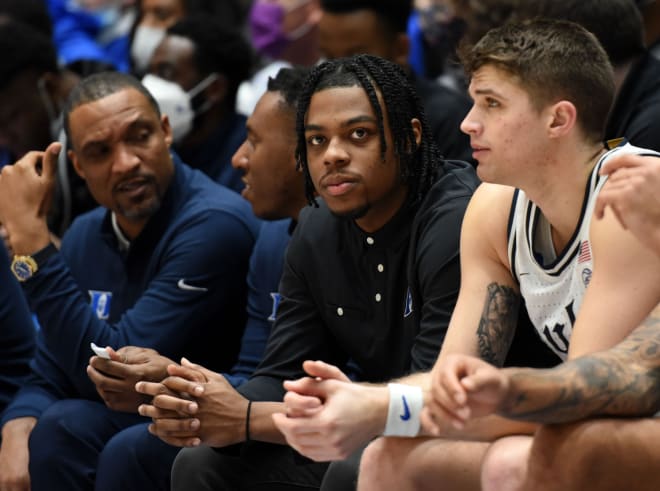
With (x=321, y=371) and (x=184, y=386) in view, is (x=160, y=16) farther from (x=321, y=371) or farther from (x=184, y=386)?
(x=321, y=371)

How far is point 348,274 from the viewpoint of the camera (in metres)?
3.54

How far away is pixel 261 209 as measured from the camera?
420 cm

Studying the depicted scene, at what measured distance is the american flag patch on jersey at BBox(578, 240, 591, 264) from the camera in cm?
289

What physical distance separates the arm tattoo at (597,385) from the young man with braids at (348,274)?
0.72m

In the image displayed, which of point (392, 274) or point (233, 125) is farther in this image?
point (233, 125)

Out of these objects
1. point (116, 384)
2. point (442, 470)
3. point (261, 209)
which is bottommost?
point (116, 384)

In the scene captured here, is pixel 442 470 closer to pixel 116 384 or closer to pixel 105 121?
pixel 116 384

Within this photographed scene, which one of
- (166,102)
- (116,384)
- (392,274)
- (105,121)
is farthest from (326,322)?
(166,102)

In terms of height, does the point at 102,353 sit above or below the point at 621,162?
below

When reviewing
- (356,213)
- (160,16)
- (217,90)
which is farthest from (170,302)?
(160,16)

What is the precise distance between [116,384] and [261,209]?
0.88 meters

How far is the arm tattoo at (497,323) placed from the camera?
3.03 meters

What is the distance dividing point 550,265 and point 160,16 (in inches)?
184

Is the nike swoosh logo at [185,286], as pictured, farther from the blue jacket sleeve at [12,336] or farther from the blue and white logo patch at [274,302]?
the blue jacket sleeve at [12,336]
